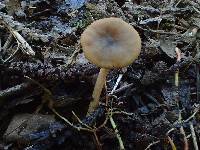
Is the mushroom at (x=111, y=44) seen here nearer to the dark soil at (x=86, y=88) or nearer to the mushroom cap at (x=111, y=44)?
the mushroom cap at (x=111, y=44)

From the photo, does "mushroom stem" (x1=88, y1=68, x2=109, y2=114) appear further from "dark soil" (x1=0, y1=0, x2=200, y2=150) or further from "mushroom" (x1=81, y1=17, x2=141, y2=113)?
"mushroom" (x1=81, y1=17, x2=141, y2=113)

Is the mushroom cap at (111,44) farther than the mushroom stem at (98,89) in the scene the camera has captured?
No

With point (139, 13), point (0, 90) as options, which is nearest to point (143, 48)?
point (139, 13)

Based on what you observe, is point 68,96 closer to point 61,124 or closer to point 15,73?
point 61,124

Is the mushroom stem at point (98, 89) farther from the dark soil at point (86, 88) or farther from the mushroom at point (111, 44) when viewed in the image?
the mushroom at point (111, 44)

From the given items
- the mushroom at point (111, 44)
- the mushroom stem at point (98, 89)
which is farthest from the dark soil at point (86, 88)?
the mushroom at point (111, 44)

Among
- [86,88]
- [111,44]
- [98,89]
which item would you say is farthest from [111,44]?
[86,88]

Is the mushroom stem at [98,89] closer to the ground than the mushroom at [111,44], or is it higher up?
closer to the ground
